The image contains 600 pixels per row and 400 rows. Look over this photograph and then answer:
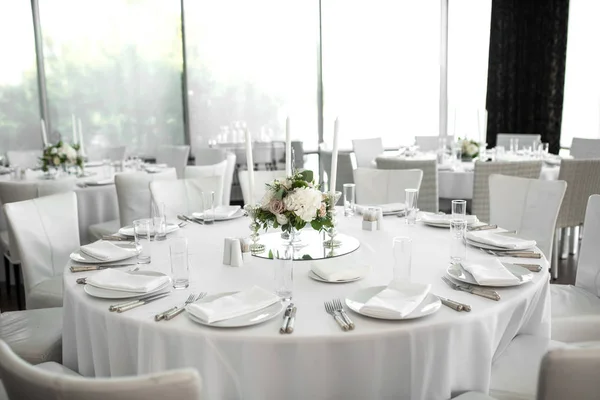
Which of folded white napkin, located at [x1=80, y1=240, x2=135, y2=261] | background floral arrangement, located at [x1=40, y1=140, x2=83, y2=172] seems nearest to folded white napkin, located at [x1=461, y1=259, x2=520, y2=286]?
folded white napkin, located at [x1=80, y1=240, x2=135, y2=261]

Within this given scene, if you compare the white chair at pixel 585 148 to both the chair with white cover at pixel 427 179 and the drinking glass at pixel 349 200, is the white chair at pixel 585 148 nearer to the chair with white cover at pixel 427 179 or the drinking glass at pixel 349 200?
the chair with white cover at pixel 427 179

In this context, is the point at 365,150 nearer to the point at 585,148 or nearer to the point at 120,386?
the point at 585,148

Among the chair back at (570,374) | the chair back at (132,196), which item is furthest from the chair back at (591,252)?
the chair back at (132,196)

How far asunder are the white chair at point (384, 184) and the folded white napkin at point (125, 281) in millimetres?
2135

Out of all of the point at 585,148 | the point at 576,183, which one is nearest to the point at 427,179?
the point at 576,183

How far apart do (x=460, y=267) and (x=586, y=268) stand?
40.3 inches

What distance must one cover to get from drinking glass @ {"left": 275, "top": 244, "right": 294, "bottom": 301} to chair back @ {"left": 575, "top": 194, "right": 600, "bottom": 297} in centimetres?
167

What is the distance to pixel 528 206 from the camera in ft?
10.6

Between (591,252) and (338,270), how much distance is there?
1.45m

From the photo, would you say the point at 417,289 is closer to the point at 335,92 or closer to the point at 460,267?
the point at 460,267

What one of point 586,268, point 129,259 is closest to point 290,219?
point 129,259

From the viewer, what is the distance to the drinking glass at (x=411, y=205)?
2.79 metres

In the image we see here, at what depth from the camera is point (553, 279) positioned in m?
4.50

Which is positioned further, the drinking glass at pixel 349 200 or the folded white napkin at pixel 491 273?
the drinking glass at pixel 349 200
